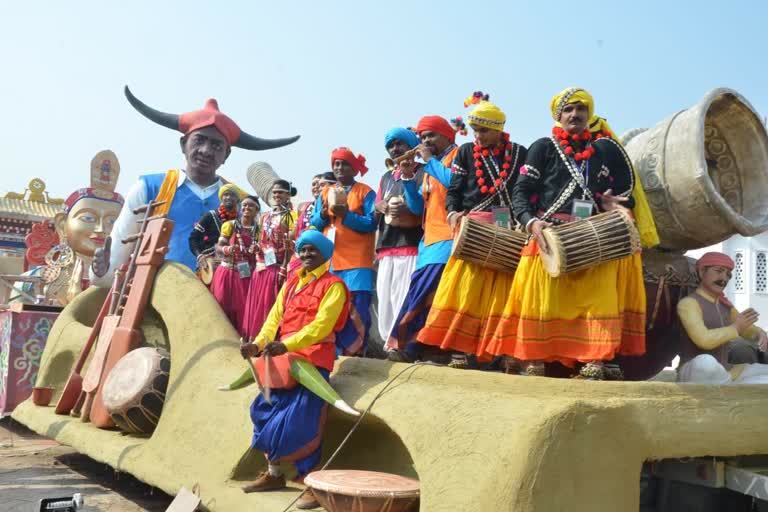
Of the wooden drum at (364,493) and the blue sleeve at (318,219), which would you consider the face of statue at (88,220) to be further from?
the wooden drum at (364,493)

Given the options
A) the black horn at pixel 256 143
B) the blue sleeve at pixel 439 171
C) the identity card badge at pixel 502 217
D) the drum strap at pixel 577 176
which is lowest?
the identity card badge at pixel 502 217

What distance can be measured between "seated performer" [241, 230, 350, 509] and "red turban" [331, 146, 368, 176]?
1.70 meters

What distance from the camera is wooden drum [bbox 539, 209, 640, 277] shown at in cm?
342

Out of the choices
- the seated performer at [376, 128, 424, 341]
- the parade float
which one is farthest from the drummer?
the seated performer at [376, 128, 424, 341]

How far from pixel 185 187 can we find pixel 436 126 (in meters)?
3.64

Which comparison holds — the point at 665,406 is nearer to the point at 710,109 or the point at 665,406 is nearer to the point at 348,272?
the point at 710,109

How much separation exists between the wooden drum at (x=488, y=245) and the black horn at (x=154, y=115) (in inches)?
200

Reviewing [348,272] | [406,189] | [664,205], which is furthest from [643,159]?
[348,272]

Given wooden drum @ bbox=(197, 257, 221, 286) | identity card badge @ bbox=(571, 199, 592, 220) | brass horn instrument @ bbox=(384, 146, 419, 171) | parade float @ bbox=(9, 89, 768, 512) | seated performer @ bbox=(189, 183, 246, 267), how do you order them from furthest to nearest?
seated performer @ bbox=(189, 183, 246, 267) < wooden drum @ bbox=(197, 257, 221, 286) < brass horn instrument @ bbox=(384, 146, 419, 171) < identity card badge @ bbox=(571, 199, 592, 220) < parade float @ bbox=(9, 89, 768, 512)

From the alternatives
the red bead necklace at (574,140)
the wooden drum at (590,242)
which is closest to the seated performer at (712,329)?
the wooden drum at (590,242)

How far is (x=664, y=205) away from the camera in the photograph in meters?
4.14

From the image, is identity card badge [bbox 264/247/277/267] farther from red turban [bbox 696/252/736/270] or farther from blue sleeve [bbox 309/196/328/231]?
red turban [bbox 696/252/736/270]

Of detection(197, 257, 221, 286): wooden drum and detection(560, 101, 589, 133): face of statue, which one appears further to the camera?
detection(197, 257, 221, 286): wooden drum

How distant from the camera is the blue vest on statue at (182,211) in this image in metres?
7.51
